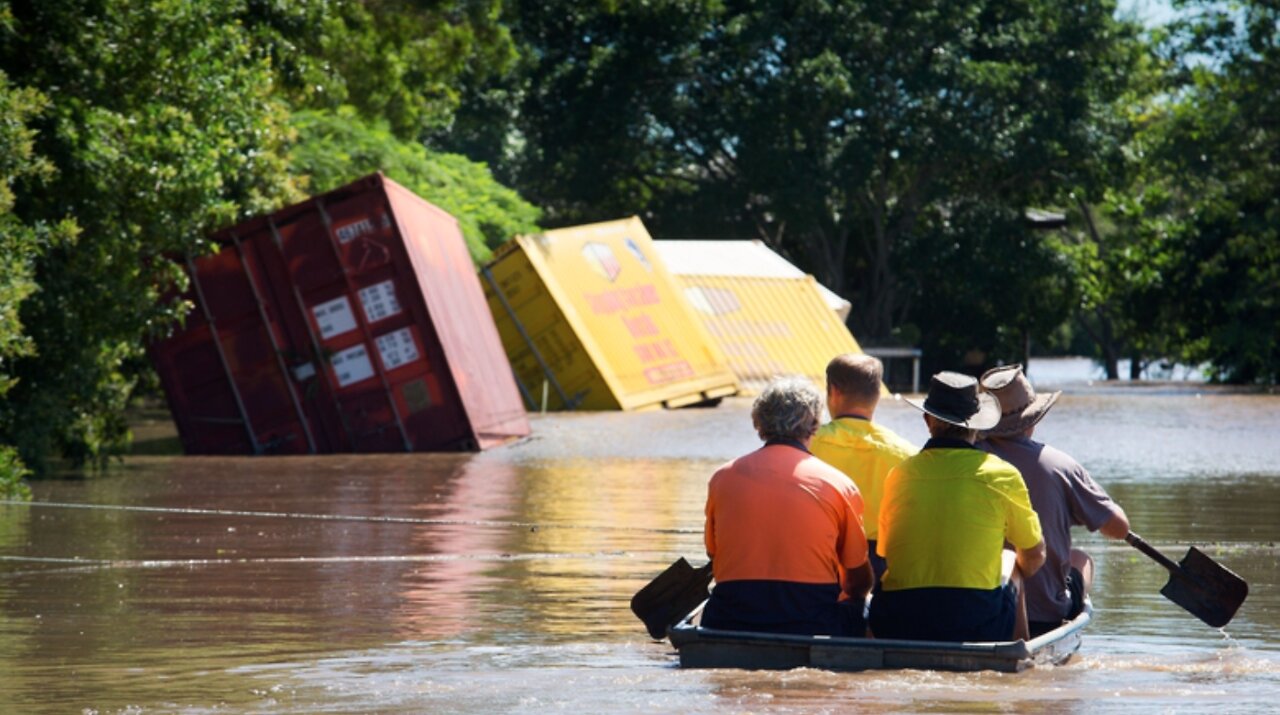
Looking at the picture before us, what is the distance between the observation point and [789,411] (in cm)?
806

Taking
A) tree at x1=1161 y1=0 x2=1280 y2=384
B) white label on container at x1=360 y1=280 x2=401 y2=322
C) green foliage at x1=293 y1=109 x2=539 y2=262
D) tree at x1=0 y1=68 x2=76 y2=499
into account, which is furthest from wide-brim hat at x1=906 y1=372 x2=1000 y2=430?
tree at x1=1161 y1=0 x2=1280 y2=384

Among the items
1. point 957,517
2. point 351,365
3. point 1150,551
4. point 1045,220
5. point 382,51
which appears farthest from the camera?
point 1045,220

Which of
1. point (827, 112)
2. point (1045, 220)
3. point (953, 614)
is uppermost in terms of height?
point (827, 112)

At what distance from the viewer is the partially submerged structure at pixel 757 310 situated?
41.7m

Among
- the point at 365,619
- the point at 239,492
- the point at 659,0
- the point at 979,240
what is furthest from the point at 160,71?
the point at 979,240

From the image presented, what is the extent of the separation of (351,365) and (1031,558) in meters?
16.5

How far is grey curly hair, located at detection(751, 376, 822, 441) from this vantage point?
8062 mm

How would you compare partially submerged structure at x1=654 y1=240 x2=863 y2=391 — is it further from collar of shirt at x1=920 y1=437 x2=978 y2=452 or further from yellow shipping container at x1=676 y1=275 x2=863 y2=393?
collar of shirt at x1=920 y1=437 x2=978 y2=452

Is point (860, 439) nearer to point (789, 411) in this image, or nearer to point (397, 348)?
point (789, 411)

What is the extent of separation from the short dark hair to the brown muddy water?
1.22 meters

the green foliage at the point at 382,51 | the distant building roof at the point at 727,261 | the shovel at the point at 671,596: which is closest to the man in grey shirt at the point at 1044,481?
the shovel at the point at 671,596

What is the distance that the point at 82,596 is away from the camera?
11227 mm

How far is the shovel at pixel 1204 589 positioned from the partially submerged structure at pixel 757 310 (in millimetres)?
31160

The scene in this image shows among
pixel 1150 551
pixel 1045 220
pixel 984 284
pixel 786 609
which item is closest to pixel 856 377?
pixel 786 609
